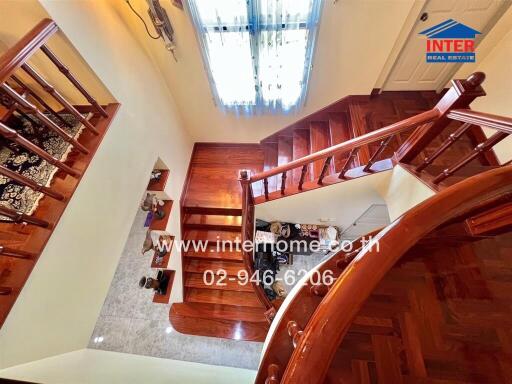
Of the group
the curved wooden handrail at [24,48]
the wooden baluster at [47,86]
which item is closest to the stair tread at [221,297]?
the wooden baluster at [47,86]

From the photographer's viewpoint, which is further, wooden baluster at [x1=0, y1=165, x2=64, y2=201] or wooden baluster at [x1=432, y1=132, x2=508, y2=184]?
wooden baluster at [x1=432, y1=132, x2=508, y2=184]

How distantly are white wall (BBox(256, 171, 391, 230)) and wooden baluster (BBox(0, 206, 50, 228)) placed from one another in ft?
6.04

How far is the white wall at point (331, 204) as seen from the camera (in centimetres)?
214

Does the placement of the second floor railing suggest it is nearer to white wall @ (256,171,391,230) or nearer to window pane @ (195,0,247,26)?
window pane @ (195,0,247,26)

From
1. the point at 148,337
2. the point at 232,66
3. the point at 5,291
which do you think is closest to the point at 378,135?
the point at 232,66

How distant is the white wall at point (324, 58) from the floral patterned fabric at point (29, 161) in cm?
118

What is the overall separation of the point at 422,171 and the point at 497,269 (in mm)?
737

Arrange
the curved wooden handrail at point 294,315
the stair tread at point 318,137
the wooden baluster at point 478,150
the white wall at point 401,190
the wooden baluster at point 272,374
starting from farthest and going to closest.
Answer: the stair tread at point 318,137
the white wall at point 401,190
the wooden baluster at point 478,150
the curved wooden handrail at point 294,315
the wooden baluster at point 272,374

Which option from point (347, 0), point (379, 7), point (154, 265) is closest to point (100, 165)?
point (154, 265)

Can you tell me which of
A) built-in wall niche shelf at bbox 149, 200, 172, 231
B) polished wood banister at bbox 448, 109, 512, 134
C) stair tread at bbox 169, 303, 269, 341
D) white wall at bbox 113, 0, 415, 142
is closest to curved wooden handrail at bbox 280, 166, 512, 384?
polished wood banister at bbox 448, 109, 512, 134

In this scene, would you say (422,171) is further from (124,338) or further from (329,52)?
(124,338)

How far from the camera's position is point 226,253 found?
8.95 feet

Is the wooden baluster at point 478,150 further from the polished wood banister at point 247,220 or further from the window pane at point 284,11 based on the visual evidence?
the window pane at point 284,11

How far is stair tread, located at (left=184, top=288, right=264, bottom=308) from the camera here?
2697mm
